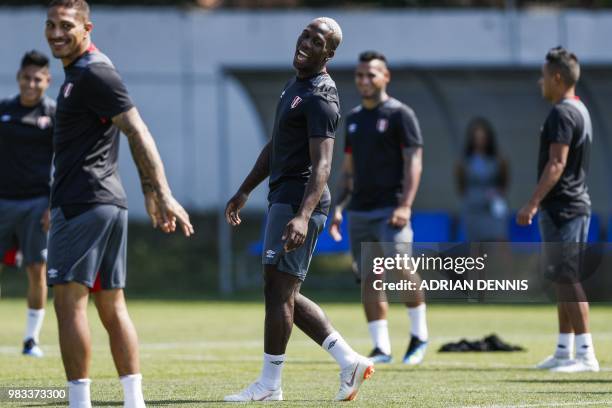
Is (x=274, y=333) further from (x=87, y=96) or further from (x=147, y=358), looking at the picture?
(x=147, y=358)

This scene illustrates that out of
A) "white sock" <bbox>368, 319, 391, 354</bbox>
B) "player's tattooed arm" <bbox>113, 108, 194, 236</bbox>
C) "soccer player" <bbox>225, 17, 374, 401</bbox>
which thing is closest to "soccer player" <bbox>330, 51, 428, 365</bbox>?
"white sock" <bbox>368, 319, 391, 354</bbox>

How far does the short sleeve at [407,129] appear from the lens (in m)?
12.0

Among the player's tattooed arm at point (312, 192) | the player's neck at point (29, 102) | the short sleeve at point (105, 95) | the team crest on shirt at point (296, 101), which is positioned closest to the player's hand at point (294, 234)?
the player's tattooed arm at point (312, 192)

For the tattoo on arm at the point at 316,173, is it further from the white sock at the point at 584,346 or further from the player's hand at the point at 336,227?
the white sock at the point at 584,346

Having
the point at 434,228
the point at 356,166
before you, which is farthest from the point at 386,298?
the point at 434,228

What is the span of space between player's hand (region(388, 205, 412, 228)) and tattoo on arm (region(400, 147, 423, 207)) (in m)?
0.04

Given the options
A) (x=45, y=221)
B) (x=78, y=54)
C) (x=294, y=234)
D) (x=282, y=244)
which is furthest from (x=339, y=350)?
(x=45, y=221)

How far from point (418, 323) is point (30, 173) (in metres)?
3.81

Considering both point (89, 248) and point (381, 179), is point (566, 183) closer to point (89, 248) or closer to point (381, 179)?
point (381, 179)

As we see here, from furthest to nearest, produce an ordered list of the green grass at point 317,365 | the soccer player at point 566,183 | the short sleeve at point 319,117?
the soccer player at point 566,183 → the green grass at point 317,365 → the short sleeve at point 319,117

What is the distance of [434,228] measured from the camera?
75.4 feet

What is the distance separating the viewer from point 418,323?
39.3ft

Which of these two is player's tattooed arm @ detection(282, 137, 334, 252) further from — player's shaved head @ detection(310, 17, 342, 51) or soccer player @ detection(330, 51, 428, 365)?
soccer player @ detection(330, 51, 428, 365)

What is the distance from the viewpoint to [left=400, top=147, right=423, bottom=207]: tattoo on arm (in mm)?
11883
